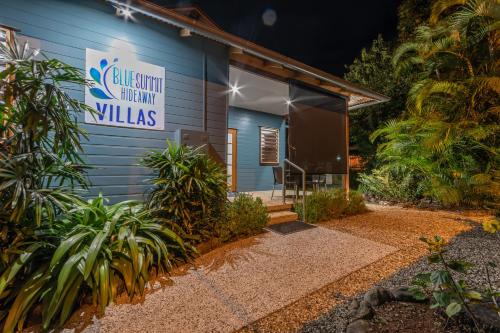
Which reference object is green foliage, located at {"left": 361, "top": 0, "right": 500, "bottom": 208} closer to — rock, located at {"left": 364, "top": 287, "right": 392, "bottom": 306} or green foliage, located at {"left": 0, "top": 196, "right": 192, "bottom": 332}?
rock, located at {"left": 364, "top": 287, "right": 392, "bottom": 306}

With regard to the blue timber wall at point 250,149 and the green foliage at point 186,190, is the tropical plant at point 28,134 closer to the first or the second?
the green foliage at point 186,190

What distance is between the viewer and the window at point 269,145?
866cm

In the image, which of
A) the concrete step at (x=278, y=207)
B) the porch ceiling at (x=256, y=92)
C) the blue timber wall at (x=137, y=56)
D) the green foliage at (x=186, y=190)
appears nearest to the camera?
the green foliage at (x=186, y=190)

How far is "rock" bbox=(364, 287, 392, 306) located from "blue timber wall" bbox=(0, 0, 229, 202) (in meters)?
3.03

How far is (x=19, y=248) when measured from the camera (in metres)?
2.11

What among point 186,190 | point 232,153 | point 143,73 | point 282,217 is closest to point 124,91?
Answer: point 143,73

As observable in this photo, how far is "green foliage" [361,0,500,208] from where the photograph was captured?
566 centimetres

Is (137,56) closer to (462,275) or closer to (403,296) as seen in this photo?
(403,296)

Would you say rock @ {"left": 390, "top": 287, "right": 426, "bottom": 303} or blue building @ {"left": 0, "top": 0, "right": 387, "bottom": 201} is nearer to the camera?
rock @ {"left": 390, "top": 287, "right": 426, "bottom": 303}

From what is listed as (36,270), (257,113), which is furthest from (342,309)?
(257,113)

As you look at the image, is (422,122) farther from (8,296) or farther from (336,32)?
(336,32)

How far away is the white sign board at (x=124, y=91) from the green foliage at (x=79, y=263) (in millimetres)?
1484

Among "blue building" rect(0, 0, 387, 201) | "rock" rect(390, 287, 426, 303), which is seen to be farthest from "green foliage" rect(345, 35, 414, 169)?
"rock" rect(390, 287, 426, 303)

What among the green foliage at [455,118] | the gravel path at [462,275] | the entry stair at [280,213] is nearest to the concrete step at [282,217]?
the entry stair at [280,213]
